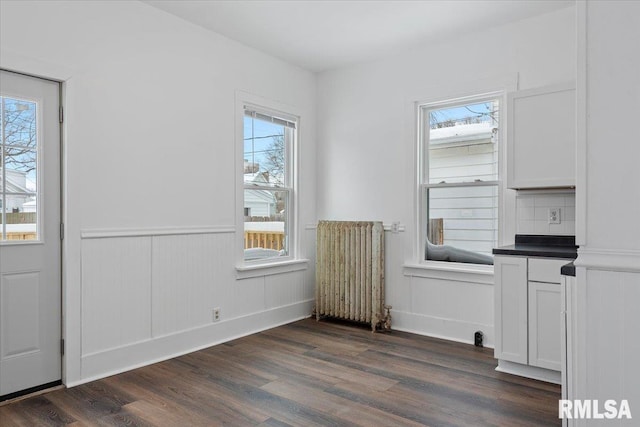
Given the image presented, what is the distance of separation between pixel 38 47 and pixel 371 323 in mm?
3516

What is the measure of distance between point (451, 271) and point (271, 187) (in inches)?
77.8

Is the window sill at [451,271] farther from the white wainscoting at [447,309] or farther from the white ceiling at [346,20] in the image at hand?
the white ceiling at [346,20]

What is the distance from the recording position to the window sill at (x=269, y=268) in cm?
417

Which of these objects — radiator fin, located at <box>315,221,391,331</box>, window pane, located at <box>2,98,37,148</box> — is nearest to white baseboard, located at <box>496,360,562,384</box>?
radiator fin, located at <box>315,221,391,331</box>

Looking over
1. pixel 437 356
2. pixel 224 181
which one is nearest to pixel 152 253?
pixel 224 181

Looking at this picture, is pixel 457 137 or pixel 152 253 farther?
pixel 457 137

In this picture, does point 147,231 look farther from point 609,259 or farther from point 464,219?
point 609,259

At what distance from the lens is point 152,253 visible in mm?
3439

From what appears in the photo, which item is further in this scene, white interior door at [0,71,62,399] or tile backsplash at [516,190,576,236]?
tile backsplash at [516,190,576,236]

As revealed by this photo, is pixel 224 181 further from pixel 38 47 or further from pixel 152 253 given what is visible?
pixel 38 47

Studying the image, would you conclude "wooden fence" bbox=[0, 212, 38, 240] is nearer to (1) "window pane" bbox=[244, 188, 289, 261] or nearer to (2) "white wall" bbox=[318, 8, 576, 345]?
(1) "window pane" bbox=[244, 188, 289, 261]

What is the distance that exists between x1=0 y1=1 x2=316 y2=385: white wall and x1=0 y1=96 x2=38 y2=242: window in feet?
0.65

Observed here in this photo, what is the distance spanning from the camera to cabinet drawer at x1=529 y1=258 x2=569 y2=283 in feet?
9.71

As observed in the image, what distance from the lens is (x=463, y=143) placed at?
4.12m
